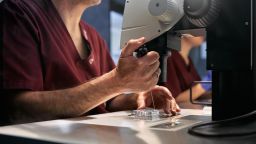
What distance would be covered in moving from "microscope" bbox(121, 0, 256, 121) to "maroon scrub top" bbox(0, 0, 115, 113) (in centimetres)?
34

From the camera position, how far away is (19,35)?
1145mm

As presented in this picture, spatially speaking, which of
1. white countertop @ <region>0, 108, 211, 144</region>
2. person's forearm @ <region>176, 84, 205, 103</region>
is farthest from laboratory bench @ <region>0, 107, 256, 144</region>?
person's forearm @ <region>176, 84, 205, 103</region>

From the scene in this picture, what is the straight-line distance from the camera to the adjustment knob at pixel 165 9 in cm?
86

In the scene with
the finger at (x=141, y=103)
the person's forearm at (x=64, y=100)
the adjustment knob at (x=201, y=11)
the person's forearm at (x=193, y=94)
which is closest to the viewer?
the adjustment knob at (x=201, y=11)

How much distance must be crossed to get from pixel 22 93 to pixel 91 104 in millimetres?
205

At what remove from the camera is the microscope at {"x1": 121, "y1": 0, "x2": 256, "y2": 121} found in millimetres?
814

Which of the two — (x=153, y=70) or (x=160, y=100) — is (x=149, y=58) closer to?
(x=153, y=70)

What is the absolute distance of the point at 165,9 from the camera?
86 cm

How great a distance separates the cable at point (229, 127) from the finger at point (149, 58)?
0.72 ft

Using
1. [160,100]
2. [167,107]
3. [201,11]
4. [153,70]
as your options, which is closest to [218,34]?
[201,11]

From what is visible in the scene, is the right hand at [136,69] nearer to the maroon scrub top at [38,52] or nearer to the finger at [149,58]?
the finger at [149,58]

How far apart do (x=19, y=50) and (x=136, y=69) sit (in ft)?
1.32

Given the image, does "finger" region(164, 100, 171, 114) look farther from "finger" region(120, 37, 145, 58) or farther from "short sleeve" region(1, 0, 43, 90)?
"short sleeve" region(1, 0, 43, 90)

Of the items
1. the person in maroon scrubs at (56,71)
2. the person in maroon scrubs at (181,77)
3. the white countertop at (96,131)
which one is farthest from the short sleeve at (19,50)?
the person in maroon scrubs at (181,77)
